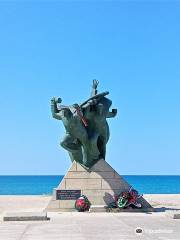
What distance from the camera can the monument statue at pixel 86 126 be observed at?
74.5 feet

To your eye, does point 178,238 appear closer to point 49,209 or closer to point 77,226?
point 77,226

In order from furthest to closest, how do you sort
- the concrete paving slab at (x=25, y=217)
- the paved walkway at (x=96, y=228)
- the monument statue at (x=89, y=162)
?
1. the monument statue at (x=89, y=162)
2. the concrete paving slab at (x=25, y=217)
3. the paved walkway at (x=96, y=228)

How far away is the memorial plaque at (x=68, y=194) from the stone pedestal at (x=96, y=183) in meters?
0.12

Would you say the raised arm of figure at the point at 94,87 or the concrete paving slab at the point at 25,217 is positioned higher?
the raised arm of figure at the point at 94,87

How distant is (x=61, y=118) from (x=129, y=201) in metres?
4.41

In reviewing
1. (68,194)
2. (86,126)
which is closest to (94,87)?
(86,126)

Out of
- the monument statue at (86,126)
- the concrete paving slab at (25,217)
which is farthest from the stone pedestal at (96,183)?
the concrete paving slab at (25,217)

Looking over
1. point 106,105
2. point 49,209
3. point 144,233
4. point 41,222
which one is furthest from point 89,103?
point 144,233

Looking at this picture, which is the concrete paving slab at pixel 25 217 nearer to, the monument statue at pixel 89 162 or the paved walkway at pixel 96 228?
the paved walkway at pixel 96 228

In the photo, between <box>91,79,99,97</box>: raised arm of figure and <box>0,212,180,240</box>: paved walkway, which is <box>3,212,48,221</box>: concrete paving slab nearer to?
<box>0,212,180,240</box>: paved walkway

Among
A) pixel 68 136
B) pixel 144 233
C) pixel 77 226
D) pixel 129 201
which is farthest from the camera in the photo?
pixel 68 136

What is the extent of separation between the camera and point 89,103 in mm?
22766

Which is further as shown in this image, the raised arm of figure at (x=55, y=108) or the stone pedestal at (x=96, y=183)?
the raised arm of figure at (x=55, y=108)

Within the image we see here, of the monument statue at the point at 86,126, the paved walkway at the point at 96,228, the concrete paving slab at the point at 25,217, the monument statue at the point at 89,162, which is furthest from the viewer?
the monument statue at the point at 86,126
